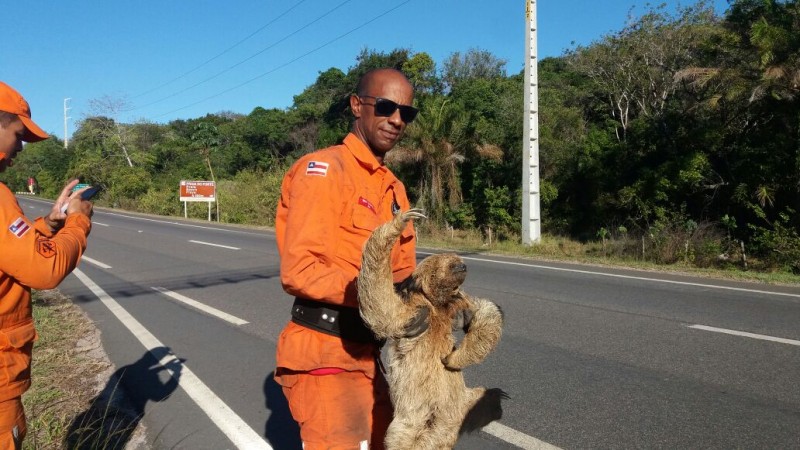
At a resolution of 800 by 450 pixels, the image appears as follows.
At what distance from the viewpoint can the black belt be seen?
Answer: 2.04 meters

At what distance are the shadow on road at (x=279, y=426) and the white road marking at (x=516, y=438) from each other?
1.31 metres

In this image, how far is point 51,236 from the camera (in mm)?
2154

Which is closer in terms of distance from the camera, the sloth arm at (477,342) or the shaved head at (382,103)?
the sloth arm at (477,342)

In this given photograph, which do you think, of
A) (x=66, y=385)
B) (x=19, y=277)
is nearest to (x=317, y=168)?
(x=19, y=277)

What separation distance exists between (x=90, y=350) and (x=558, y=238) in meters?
15.5

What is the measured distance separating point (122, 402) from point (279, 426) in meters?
1.49

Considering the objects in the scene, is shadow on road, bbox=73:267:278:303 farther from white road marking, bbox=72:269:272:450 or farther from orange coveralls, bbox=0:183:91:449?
orange coveralls, bbox=0:183:91:449

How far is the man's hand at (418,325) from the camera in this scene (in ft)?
5.89

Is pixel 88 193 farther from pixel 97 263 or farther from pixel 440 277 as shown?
pixel 97 263

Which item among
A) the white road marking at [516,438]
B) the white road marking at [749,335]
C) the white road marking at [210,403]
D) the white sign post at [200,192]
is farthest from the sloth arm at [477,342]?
the white sign post at [200,192]

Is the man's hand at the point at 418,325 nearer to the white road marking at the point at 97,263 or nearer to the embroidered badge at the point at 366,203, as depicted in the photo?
the embroidered badge at the point at 366,203

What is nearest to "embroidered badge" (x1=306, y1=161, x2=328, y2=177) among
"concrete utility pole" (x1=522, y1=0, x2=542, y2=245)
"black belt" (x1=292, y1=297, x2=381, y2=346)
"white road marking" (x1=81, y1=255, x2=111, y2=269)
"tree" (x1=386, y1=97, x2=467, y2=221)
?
"black belt" (x1=292, y1=297, x2=381, y2=346)

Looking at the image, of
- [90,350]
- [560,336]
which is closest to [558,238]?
[560,336]

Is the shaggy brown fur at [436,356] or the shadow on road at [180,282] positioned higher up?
the shaggy brown fur at [436,356]
